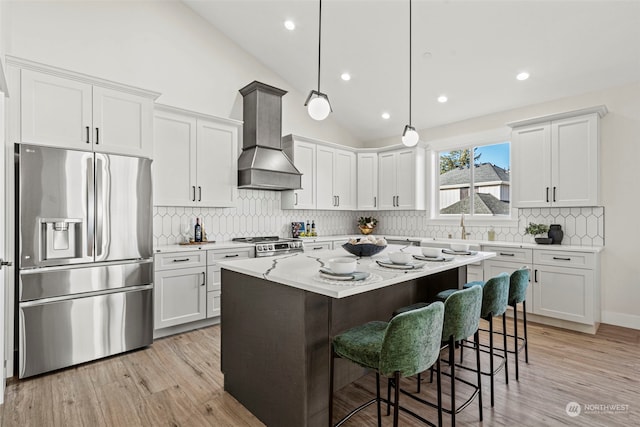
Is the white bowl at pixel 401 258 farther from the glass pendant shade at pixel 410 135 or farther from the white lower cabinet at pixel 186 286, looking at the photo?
the white lower cabinet at pixel 186 286

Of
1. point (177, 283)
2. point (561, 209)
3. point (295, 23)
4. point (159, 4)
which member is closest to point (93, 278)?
point (177, 283)

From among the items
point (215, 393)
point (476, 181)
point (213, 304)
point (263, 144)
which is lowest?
point (215, 393)

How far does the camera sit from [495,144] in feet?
16.6

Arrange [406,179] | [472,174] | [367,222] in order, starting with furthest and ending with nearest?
1. [367,222]
2. [406,179]
3. [472,174]

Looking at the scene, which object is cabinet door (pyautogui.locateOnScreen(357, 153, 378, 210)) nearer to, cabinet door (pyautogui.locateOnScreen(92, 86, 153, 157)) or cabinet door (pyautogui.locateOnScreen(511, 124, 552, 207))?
cabinet door (pyautogui.locateOnScreen(511, 124, 552, 207))

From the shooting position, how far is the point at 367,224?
628cm

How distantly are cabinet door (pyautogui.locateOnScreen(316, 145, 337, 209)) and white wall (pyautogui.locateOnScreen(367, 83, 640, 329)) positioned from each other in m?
3.48

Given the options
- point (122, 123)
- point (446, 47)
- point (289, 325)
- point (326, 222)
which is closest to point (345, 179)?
point (326, 222)

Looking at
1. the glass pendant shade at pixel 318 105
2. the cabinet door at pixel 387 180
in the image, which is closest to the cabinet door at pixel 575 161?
the cabinet door at pixel 387 180

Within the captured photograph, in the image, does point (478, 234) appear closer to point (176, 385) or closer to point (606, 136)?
point (606, 136)

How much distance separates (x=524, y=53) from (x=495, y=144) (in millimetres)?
1555

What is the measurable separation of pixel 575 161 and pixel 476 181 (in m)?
1.49

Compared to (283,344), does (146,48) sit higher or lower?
higher

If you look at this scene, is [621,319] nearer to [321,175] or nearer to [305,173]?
[321,175]
